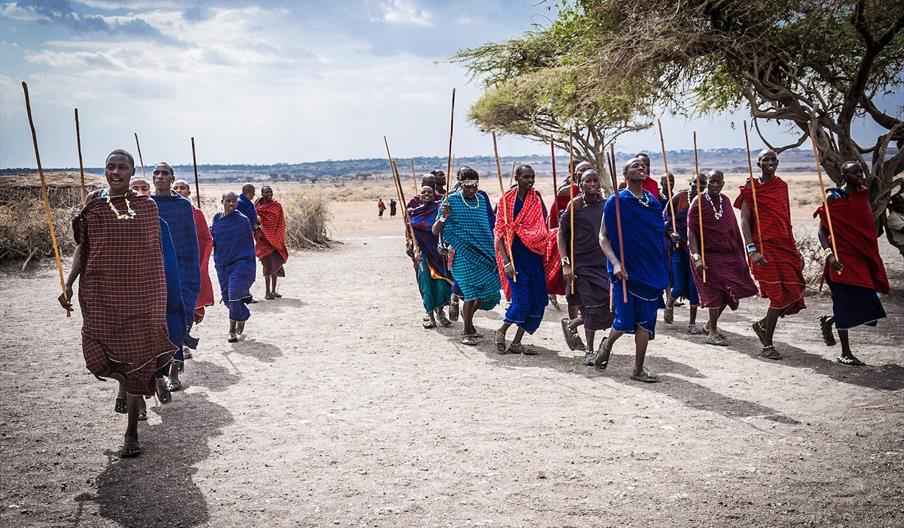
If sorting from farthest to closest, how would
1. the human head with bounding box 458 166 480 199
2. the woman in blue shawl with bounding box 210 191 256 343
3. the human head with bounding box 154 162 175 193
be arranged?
the woman in blue shawl with bounding box 210 191 256 343, the human head with bounding box 458 166 480 199, the human head with bounding box 154 162 175 193

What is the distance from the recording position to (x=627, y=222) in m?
6.96

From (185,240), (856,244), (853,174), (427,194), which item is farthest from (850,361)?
(185,240)

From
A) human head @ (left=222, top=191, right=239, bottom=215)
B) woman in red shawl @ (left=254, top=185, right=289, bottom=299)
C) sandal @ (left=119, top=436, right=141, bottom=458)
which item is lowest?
sandal @ (left=119, top=436, right=141, bottom=458)

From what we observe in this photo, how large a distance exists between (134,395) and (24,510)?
101 centimetres

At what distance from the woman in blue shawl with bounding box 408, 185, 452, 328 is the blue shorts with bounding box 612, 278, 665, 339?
10.7 ft

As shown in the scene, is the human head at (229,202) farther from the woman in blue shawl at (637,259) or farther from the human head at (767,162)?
the human head at (767,162)

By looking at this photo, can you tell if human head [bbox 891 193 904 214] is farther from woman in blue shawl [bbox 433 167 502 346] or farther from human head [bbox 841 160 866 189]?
woman in blue shawl [bbox 433 167 502 346]

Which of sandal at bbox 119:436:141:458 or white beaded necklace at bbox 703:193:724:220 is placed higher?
white beaded necklace at bbox 703:193:724:220

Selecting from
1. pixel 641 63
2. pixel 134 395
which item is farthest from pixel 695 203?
pixel 134 395

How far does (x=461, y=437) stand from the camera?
5.60 m

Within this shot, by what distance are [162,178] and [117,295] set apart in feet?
7.36

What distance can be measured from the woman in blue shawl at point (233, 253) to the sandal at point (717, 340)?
202 inches

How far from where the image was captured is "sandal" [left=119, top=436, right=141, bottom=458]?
5.21m

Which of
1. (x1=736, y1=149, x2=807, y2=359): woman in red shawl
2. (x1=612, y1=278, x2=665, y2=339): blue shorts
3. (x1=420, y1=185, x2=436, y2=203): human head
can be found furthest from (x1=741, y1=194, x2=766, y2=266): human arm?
(x1=420, y1=185, x2=436, y2=203): human head
